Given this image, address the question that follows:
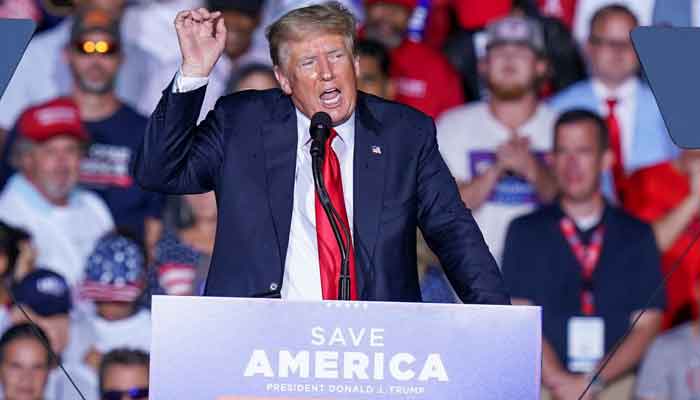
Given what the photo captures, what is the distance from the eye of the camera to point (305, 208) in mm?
3008

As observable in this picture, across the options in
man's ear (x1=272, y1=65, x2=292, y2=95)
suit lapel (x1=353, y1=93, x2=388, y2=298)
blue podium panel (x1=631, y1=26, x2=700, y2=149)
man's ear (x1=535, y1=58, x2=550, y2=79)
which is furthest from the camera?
man's ear (x1=535, y1=58, x2=550, y2=79)

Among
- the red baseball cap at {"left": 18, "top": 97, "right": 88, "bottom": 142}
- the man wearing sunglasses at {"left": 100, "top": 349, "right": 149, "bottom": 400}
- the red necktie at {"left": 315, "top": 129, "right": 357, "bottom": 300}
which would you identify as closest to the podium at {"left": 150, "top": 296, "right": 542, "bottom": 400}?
the red necktie at {"left": 315, "top": 129, "right": 357, "bottom": 300}

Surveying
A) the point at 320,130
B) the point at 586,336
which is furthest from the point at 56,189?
the point at 320,130

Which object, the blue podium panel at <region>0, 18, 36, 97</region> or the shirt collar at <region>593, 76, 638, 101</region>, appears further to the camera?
the shirt collar at <region>593, 76, 638, 101</region>

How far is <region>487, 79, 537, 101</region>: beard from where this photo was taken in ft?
19.3

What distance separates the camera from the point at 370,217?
299 cm

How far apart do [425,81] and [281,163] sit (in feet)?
9.65

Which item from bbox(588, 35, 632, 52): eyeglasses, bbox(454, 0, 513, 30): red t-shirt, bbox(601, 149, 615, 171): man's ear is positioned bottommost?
bbox(601, 149, 615, 171): man's ear

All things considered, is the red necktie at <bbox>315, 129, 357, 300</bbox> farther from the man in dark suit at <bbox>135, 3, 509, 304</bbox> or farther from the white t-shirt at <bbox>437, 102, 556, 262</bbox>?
the white t-shirt at <bbox>437, 102, 556, 262</bbox>

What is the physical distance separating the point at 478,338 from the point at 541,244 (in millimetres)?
3248

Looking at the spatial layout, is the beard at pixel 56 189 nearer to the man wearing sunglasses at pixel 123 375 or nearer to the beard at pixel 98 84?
the beard at pixel 98 84

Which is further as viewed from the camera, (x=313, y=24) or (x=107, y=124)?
(x=107, y=124)

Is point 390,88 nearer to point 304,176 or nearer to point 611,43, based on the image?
point 611,43

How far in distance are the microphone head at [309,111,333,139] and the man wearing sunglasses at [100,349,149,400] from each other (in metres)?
2.95
